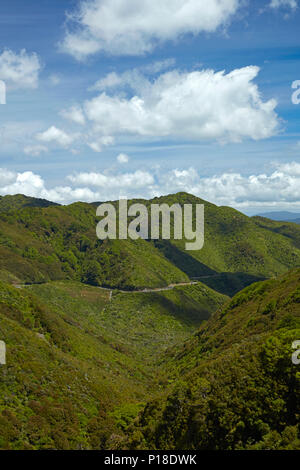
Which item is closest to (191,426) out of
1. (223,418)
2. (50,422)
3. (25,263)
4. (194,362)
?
(223,418)

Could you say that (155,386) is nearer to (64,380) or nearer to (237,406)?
(64,380)

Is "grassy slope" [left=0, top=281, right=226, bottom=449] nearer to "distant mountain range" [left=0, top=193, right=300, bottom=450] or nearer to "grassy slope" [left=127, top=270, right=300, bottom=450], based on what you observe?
"distant mountain range" [left=0, top=193, right=300, bottom=450]

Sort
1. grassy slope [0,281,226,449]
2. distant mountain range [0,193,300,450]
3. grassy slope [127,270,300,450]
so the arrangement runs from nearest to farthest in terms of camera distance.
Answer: grassy slope [127,270,300,450] < distant mountain range [0,193,300,450] < grassy slope [0,281,226,449]

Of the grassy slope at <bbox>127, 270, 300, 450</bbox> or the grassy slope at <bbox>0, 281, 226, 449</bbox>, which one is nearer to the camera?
the grassy slope at <bbox>127, 270, 300, 450</bbox>

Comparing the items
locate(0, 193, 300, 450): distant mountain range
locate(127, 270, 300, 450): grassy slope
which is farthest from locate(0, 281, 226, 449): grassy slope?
locate(127, 270, 300, 450): grassy slope

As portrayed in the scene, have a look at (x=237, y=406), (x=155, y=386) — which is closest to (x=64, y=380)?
(x=237, y=406)

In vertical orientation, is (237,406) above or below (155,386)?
above

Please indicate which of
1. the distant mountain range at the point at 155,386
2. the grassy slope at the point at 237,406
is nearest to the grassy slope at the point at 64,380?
the distant mountain range at the point at 155,386

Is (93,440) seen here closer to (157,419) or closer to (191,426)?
(157,419)

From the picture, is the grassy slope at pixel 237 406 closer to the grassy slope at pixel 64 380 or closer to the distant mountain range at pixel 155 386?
the distant mountain range at pixel 155 386

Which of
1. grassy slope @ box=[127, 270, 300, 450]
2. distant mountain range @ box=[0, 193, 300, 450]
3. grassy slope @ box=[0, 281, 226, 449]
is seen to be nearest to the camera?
grassy slope @ box=[127, 270, 300, 450]

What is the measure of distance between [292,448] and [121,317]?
12616cm

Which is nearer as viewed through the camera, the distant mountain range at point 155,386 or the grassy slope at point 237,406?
the grassy slope at point 237,406

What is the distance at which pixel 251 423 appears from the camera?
29.7 metres
